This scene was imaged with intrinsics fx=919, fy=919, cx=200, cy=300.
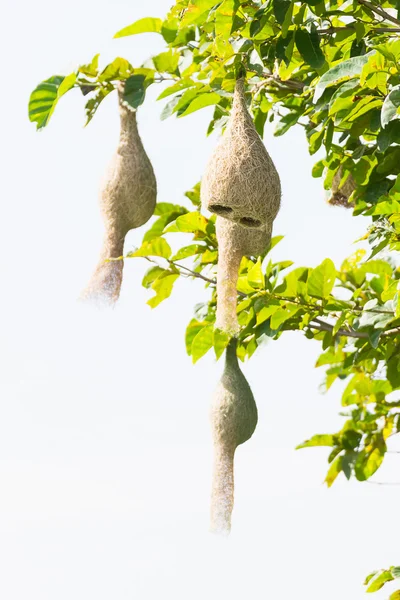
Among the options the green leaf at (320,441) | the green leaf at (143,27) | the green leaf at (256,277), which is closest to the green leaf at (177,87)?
the green leaf at (143,27)

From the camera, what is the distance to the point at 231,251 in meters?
2.24

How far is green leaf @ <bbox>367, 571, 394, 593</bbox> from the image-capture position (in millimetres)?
3012

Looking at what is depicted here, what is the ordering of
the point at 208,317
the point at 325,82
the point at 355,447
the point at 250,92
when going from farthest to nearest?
the point at 355,447 → the point at 208,317 → the point at 250,92 → the point at 325,82

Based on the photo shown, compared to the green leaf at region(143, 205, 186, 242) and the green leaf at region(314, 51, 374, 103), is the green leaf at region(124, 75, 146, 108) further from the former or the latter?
the green leaf at region(143, 205, 186, 242)

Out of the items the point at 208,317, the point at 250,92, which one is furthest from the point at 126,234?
the point at 208,317

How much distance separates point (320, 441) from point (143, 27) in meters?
1.82

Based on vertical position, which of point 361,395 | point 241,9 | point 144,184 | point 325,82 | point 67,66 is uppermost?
point 241,9

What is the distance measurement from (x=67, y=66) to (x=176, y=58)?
0.28 m

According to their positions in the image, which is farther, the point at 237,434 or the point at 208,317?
the point at 208,317

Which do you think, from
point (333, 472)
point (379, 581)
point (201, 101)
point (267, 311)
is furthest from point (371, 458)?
point (201, 101)

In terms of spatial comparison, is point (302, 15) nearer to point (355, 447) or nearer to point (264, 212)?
point (264, 212)

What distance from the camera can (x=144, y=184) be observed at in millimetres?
2229

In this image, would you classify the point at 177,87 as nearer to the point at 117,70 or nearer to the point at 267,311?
the point at 117,70

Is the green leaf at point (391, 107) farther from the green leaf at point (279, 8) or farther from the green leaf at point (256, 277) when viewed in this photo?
the green leaf at point (256, 277)
